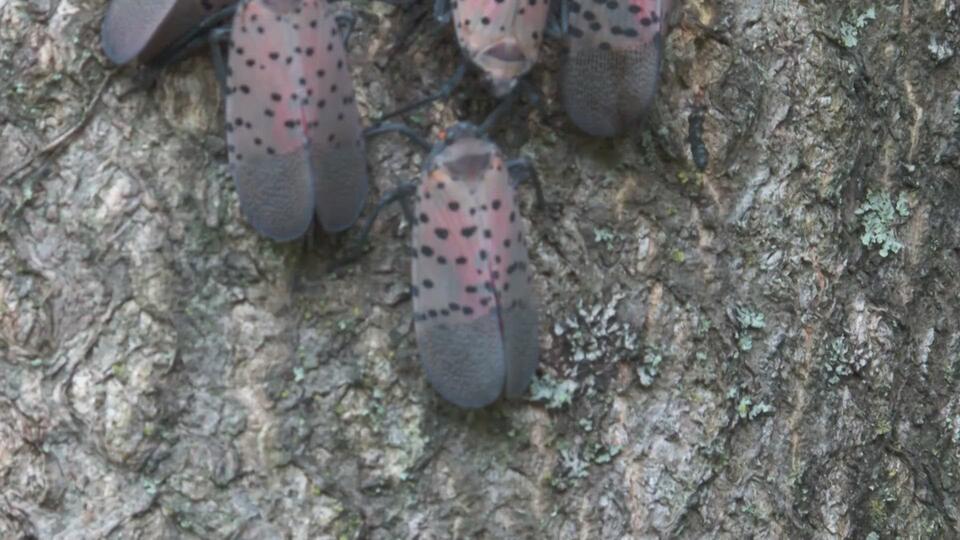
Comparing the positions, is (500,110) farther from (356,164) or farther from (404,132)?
(356,164)

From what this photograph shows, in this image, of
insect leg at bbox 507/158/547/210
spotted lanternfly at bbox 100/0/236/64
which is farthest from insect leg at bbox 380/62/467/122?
spotted lanternfly at bbox 100/0/236/64

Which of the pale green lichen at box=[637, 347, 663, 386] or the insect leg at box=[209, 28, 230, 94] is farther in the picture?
the pale green lichen at box=[637, 347, 663, 386]

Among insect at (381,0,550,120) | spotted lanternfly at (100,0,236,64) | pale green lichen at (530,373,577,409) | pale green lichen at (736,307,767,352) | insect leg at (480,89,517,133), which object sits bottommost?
pale green lichen at (736,307,767,352)

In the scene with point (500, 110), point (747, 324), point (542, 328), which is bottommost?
point (747, 324)

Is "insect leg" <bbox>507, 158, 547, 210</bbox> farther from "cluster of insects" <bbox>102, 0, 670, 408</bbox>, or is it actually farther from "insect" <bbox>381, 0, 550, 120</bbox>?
"insect" <bbox>381, 0, 550, 120</bbox>

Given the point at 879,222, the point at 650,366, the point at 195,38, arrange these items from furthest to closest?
the point at 879,222 → the point at 650,366 → the point at 195,38

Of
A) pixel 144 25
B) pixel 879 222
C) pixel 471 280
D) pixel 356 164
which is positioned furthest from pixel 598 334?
pixel 144 25
